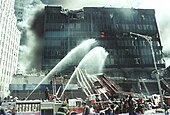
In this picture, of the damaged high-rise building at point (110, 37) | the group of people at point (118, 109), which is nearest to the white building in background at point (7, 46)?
the damaged high-rise building at point (110, 37)

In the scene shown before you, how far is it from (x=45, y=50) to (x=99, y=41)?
869 inches

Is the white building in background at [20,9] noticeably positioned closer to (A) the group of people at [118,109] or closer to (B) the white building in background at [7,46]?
(B) the white building in background at [7,46]

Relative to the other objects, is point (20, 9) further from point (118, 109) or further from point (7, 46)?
point (118, 109)

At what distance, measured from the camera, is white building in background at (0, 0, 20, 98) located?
65312mm

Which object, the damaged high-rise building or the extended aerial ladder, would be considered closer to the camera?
the extended aerial ladder

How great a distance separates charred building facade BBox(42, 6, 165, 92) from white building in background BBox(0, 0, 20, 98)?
12972 mm

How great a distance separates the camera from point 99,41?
79.1 metres

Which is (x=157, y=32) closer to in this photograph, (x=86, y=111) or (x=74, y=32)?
(x=74, y=32)

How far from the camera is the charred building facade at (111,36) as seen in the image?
2896 inches

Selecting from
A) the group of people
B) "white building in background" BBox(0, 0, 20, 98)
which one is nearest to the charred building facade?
"white building in background" BBox(0, 0, 20, 98)

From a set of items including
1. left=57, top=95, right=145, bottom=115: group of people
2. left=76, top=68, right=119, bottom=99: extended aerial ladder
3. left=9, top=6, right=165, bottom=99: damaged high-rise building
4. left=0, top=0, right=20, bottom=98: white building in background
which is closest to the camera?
left=57, top=95, right=145, bottom=115: group of people

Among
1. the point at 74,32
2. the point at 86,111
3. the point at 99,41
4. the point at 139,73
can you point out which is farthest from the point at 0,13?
the point at 86,111

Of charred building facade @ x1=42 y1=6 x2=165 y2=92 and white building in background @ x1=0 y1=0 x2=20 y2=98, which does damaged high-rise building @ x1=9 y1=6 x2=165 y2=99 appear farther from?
white building in background @ x1=0 y1=0 x2=20 y2=98

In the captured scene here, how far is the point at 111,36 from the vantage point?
265 feet
